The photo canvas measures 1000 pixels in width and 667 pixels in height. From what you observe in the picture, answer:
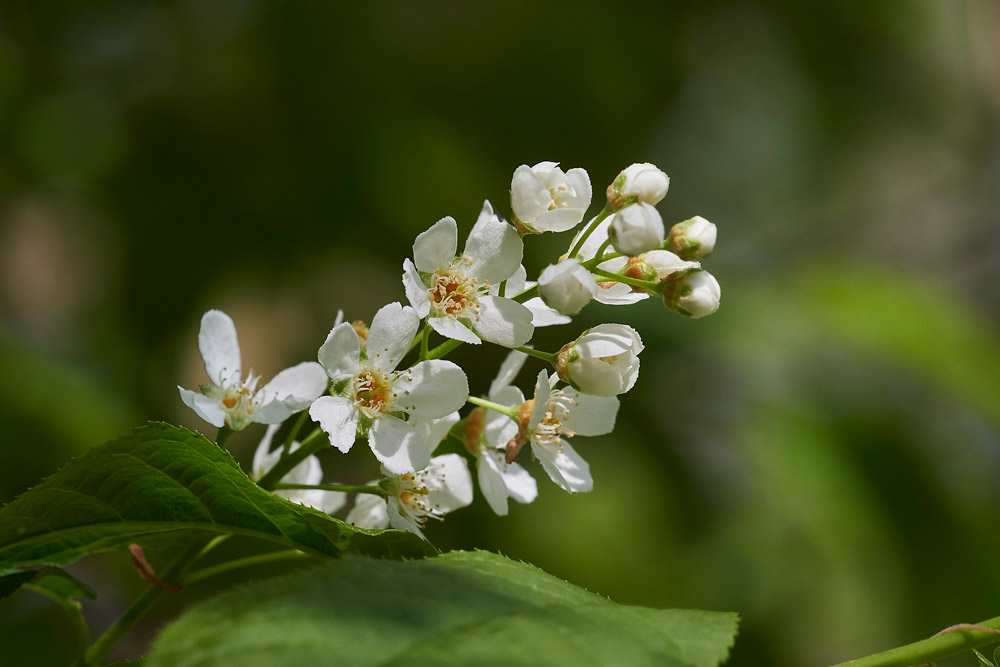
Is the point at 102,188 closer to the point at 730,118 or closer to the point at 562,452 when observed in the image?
the point at 562,452

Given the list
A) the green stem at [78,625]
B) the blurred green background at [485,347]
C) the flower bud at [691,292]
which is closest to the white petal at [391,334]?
the flower bud at [691,292]

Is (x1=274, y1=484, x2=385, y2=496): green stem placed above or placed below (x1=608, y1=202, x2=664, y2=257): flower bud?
below

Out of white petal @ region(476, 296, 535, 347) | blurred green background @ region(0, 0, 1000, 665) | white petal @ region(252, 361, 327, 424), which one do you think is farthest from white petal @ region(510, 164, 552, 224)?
blurred green background @ region(0, 0, 1000, 665)

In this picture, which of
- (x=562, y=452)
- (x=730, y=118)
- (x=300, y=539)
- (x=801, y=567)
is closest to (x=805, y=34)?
(x=730, y=118)

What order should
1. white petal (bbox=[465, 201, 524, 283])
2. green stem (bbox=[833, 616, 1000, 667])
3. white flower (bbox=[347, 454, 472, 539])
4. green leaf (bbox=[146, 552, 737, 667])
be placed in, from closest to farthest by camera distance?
1. green leaf (bbox=[146, 552, 737, 667])
2. green stem (bbox=[833, 616, 1000, 667])
3. white petal (bbox=[465, 201, 524, 283])
4. white flower (bbox=[347, 454, 472, 539])

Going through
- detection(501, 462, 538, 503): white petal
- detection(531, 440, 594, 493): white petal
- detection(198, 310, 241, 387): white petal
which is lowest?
detection(501, 462, 538, 503): white petal

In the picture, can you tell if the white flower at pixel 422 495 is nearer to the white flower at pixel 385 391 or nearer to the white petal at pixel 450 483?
the white petal at pixel 450 483

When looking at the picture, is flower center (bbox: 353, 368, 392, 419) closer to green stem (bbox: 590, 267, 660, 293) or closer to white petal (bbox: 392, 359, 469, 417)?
white petal (bbox: 392, 359, 469, 417)

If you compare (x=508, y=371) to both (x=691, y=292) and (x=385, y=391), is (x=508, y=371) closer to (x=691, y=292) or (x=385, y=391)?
(x=385, y=391)
